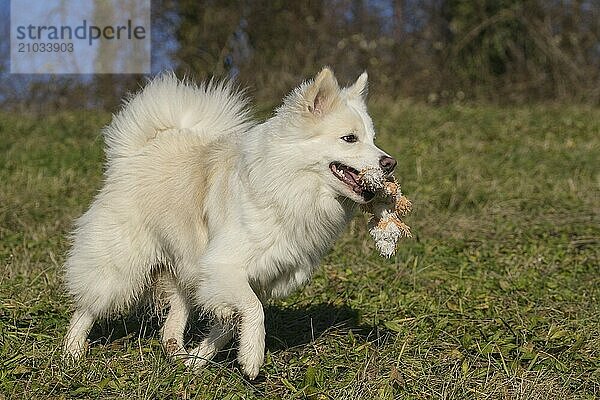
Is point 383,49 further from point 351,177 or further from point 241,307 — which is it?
point 241,307

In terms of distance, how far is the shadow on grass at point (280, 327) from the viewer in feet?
14.1

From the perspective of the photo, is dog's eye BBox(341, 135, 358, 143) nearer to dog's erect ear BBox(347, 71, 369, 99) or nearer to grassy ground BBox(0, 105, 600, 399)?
dog's erect ear BBox(347, 71, 369, 99)

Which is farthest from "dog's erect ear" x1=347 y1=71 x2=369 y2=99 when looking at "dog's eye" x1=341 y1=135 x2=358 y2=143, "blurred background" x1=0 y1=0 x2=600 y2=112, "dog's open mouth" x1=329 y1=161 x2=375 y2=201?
"blurred background" x1=0 y1=0 x2=600 y2=112

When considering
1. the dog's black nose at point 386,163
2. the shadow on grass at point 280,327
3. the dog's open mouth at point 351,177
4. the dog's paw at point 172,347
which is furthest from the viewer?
the shadow on grass at point 280,327

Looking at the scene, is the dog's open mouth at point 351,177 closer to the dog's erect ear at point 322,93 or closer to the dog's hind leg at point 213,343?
the dog's erect ear at point 322,93

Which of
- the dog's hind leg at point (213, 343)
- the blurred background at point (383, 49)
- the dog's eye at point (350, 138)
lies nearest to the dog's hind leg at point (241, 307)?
the dog's hind leg at point (213, 343)

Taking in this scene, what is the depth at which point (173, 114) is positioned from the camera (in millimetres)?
4484

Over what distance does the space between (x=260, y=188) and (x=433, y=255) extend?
111 inches

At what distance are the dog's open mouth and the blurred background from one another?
10764mm

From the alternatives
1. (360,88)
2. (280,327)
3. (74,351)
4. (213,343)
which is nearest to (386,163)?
(360,88)

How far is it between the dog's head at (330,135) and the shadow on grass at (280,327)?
3.40 feet

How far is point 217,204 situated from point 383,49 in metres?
11.8

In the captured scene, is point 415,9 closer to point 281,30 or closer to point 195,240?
point 281,30

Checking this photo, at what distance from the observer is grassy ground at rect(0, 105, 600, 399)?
11.7 ft
